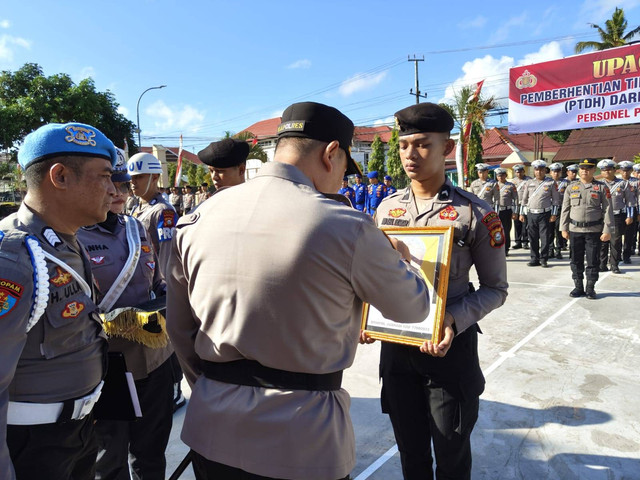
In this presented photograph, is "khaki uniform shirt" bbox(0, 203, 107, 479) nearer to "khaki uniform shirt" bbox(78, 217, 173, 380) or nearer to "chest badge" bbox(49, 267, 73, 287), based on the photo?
"chest badge" bbox(49, 267, 73, 287)

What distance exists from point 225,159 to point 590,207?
5.92m

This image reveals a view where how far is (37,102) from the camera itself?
74.2 feet

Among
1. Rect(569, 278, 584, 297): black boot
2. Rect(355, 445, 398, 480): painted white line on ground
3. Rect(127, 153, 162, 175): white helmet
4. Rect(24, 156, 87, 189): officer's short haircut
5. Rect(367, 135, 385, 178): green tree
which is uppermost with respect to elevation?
Rect(367, 135, 385, 178): green tree

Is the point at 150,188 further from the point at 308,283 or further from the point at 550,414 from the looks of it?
the point at 550,414

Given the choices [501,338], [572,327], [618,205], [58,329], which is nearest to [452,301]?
[58,329]

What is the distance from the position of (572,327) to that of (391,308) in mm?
4815

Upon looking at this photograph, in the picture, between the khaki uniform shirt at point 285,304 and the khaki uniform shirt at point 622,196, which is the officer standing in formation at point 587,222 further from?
the khaki uniform shirt at point 285,304

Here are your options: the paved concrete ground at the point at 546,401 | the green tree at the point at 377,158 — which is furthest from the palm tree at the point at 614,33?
the paved concrete ground at the point at 546,401

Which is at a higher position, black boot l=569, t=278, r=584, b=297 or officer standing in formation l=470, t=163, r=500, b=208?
officer standing in formation l=470, t=163, r=500, b=208

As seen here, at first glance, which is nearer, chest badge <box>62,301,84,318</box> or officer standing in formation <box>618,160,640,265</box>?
chest badge <box>62,301,84,318</box>

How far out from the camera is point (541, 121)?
11.8 m

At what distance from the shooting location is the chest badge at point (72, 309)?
5.05 feet

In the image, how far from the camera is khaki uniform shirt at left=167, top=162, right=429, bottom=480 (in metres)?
1.21

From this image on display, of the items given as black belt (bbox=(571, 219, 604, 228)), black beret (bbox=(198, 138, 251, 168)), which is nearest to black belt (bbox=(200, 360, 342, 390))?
black beret (bbox=(198, 138, 251, 168))
